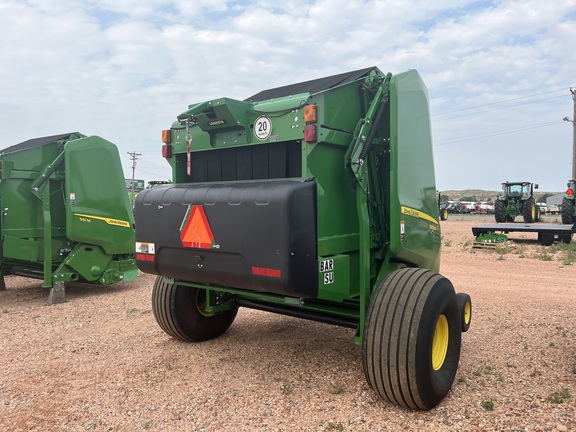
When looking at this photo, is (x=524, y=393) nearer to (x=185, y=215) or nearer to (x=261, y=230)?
(x=261, y=230)

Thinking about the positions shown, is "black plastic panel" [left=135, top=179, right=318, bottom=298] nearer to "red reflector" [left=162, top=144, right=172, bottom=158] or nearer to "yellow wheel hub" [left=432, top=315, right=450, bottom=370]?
"red reflector" [left=162, top=144, right=172, bottom=158]

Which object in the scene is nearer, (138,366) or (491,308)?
(138,366)

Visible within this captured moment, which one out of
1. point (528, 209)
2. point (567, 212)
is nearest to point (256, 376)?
point (567, 212)

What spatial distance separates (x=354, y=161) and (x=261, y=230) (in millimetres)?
860

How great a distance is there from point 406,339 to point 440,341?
2.02 ft

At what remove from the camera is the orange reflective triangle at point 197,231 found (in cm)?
339

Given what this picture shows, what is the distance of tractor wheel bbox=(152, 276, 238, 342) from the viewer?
457 cm

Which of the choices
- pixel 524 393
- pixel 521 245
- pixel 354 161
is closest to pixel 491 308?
pixel 524 393

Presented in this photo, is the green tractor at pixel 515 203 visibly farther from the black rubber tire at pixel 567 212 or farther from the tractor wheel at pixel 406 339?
the tractor wheel at pixel 406 339

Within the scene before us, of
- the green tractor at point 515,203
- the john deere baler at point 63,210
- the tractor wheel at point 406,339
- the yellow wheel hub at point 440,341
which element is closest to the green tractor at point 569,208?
the green tractor at point 515,203

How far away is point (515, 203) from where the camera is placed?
23.0 metres

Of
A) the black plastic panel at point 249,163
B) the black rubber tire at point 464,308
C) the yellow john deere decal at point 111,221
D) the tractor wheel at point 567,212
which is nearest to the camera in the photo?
the black plastic panel at point 249,163

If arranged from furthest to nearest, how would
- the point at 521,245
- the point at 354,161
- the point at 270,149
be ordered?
the point at 521,245 < the point at 270,149 < the point at 354,161

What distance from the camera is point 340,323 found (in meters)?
3.86
